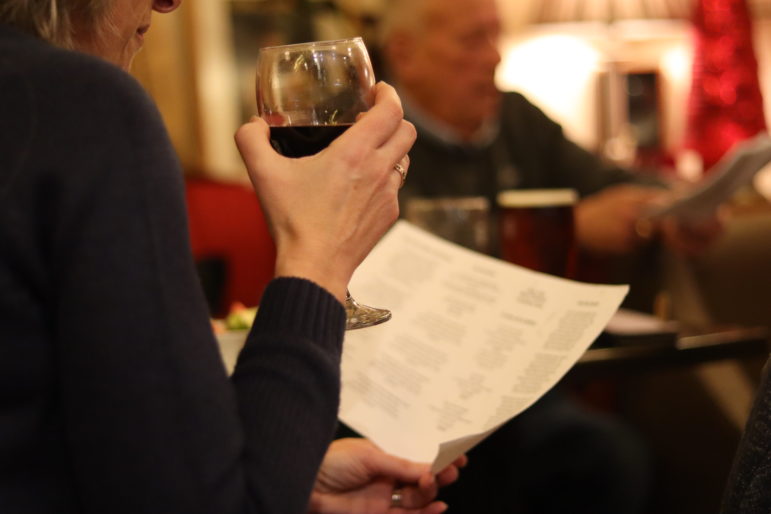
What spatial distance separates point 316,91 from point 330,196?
11 centimetres

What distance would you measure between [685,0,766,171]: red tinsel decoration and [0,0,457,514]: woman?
2.39 meters

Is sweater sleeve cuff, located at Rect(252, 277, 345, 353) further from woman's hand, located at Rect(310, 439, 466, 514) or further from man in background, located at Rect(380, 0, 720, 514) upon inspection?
man in background, located at Rect(380, 0, 720, 514)

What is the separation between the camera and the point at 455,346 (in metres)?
0.86

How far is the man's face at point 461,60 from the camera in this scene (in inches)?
85.1

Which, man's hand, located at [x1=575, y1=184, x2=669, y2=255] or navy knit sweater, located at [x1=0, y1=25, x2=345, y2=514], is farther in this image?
man's hand, located at [x1=575, y1=184, x2=669, y2=255]

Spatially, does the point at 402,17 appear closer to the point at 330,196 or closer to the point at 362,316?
the point at 362,316

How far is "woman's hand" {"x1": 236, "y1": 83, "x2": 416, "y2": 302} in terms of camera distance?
0.60m

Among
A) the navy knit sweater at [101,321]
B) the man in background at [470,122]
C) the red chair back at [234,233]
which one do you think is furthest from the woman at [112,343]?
the red chair back at [234,233]

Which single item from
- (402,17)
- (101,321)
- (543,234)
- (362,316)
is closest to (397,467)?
(362,316)

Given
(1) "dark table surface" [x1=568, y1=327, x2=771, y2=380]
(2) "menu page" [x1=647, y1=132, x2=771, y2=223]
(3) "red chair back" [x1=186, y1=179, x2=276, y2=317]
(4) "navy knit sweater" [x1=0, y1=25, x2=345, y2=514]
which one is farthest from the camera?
(3) "red chair back" [x1=186, y1=179, x2=276, y2=317]

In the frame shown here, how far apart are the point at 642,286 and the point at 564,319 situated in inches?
49.8

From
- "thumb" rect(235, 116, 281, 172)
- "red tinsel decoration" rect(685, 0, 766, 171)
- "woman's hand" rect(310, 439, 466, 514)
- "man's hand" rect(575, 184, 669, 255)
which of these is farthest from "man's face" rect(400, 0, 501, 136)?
"thumb" rect(235, 116, 281, 172)

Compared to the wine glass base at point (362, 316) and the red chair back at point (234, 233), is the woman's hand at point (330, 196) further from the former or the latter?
the red chair back at point (234, 233)

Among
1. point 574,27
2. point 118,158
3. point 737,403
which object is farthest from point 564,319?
point 574,27
